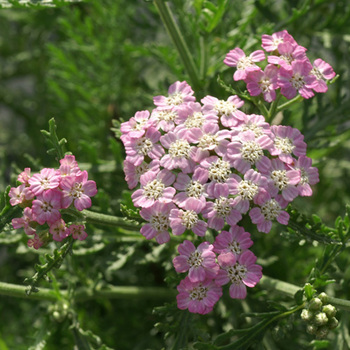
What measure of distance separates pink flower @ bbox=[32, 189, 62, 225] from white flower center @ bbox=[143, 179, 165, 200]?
0.77ft

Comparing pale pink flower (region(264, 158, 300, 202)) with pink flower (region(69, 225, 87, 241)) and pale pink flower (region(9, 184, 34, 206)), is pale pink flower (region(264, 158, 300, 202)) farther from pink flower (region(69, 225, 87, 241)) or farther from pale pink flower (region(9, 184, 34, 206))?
pale pink flower (region(9, 184, 34, 206))

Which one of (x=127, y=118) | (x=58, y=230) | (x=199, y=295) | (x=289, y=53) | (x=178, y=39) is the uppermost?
(x=289, y=53)

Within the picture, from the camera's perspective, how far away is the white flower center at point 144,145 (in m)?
1.46

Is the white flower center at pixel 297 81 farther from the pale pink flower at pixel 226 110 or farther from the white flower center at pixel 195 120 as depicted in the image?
the white flower center at pixel 195 120

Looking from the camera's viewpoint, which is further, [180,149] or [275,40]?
[275,40]

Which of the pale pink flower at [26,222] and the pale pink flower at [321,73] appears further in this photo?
the pale pink flower at [321,73]

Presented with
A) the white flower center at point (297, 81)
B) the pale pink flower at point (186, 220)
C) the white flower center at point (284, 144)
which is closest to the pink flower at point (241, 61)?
the white flower center at point (297, 81)

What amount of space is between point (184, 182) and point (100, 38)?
1464mm

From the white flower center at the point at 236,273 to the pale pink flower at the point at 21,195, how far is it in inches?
22.0

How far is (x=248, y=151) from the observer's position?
4.59 feet

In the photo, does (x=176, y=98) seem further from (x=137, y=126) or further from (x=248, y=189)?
(x=248, y=189)

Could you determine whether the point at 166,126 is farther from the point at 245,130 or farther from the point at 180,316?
the point at 180,316

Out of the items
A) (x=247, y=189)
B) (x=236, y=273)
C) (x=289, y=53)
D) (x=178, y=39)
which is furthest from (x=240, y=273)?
(x=178, y=39)

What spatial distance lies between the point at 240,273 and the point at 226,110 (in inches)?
18.6
